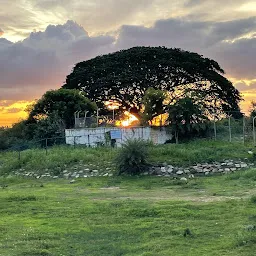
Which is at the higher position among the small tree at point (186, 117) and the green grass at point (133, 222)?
the small tree at point (186, 117)

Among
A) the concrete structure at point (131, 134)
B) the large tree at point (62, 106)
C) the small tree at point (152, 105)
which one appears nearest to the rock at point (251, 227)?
the concrete structure at point (131, 134)

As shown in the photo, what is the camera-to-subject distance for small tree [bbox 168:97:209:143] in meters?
30.6

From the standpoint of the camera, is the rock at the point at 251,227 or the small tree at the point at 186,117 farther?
the small tree at the point at 186,117

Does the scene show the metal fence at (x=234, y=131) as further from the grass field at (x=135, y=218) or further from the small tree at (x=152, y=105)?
the grass field at (x=135, y=218)

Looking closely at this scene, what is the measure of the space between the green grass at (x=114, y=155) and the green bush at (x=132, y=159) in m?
1.12

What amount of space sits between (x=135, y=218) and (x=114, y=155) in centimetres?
1420

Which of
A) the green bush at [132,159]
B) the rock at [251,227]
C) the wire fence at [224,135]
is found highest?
the wire fence at [224,135]

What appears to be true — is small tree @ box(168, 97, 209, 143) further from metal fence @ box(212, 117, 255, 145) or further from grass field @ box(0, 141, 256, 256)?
grass field @ box(0, 141, 256, 256)

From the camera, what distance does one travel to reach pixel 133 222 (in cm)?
1165

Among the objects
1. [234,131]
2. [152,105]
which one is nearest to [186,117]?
[152,105]

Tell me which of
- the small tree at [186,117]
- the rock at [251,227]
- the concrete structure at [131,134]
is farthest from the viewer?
the concrete structure at [131,134]

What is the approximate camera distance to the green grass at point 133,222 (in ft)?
29.6

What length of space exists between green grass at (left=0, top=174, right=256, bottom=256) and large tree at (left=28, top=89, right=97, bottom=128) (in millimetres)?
23626

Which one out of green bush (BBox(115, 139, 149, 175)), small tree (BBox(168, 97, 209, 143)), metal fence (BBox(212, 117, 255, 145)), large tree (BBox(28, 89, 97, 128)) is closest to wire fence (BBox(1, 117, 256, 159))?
metal fence (BBox(212, 117, 255, 145))
